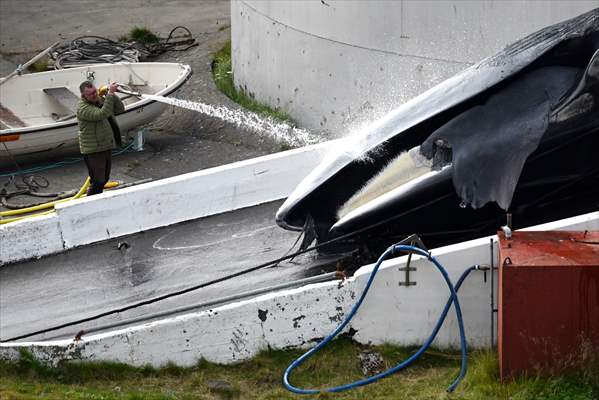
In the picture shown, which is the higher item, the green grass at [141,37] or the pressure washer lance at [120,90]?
the pressure washer lance at [120,90]

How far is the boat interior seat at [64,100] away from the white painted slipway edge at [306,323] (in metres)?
10.6

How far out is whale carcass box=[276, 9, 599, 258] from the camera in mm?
8867

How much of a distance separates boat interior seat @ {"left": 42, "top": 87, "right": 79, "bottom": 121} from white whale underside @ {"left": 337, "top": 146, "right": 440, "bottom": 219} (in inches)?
401

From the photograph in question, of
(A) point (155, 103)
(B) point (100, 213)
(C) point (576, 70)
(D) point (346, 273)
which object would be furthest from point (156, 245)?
(A) point (155, 103)

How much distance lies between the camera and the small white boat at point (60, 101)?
17.2m

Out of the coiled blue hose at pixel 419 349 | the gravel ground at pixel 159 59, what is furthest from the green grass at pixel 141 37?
the coiled blue hose at pixel 419 349

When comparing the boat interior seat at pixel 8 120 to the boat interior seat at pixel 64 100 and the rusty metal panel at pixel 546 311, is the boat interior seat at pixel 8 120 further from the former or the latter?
the rusty metal panel at pixel 546 311

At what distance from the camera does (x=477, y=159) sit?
29.0 ft

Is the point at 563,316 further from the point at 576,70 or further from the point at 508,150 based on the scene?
the point at 576,70

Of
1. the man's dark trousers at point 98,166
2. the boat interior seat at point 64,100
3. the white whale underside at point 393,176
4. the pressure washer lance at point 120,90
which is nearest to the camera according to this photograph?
the white whale underside at point 393,176

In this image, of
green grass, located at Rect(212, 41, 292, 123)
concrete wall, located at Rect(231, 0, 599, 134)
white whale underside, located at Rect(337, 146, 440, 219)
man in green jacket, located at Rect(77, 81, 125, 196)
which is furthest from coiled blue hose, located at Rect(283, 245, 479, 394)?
green grass, located at Rect(212, 41, 292, 123)

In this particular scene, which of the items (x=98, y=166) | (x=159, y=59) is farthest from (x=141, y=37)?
(x=98, y=166)

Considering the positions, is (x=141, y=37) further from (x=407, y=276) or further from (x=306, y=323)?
(x=407, y=276)

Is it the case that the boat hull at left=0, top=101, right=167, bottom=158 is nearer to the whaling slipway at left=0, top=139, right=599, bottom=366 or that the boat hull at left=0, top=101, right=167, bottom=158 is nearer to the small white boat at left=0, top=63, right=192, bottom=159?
the small white boat at left=0, top=63, right=192, bottom=159
